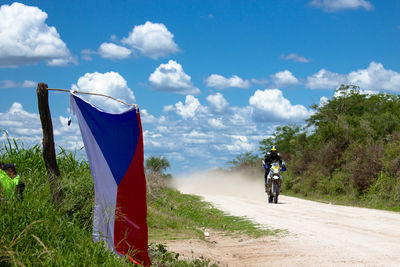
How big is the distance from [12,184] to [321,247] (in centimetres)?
588

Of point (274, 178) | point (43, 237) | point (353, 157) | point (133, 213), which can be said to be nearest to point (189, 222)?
point (274, 178)

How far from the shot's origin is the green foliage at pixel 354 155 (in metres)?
22.9

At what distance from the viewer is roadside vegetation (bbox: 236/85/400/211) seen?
2284 centimetres

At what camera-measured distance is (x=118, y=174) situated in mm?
7344

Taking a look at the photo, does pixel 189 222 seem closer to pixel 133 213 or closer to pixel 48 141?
pixel 48 141

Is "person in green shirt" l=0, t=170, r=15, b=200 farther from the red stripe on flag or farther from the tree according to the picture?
the tree

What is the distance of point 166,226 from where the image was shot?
13383 millimetres

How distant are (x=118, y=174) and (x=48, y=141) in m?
1.66

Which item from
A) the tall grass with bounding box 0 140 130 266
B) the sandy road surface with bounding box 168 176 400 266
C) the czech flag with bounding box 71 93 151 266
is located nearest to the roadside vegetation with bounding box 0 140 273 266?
the tall grass with bounding box 0 140 130 266

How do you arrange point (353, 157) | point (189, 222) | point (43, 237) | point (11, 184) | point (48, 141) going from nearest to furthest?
point (43, 237), point (11, 184), point (48, 141), point (189, 222), point (353, 157)

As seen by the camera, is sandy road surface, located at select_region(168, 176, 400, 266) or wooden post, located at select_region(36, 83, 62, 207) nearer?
wooden post, located at select_region(36, 83, 62, 207)

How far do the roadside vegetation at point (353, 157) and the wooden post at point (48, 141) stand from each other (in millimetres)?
15047

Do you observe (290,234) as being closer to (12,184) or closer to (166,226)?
(166,226)

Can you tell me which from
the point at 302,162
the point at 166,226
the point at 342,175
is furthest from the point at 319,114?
the point at 166,226
